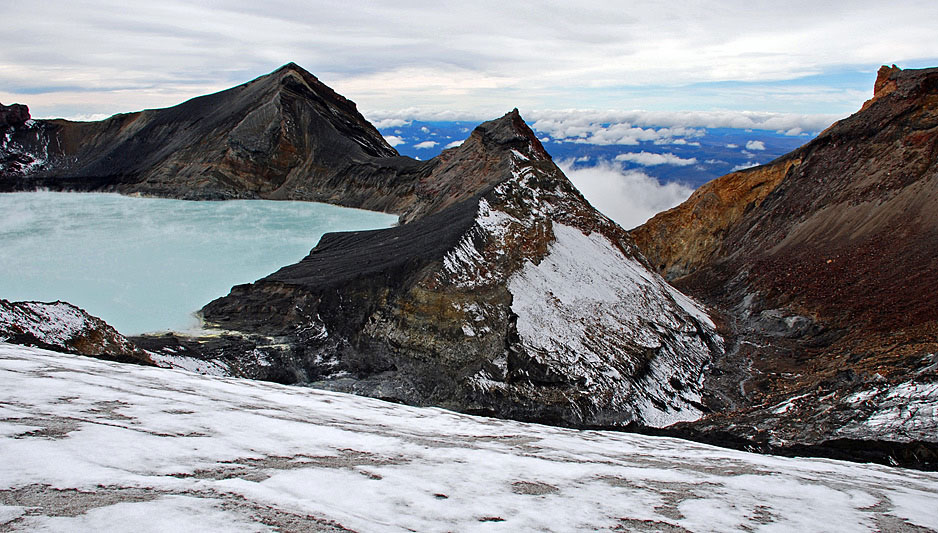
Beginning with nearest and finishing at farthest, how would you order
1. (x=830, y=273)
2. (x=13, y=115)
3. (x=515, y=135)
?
(x=830, y=273)
(x=515, y=135)
(x=13, y=115)

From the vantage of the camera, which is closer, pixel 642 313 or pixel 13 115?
pixel 642 313

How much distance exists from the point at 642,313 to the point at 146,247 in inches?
865

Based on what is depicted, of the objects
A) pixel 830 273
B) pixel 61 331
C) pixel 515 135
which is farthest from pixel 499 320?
pixel 515 135

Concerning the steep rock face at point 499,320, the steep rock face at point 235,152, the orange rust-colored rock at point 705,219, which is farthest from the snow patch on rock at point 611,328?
the steep rock face at point 235,152

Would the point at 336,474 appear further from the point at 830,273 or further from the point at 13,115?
the point at 13,115

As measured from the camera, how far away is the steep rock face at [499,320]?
1199 centimetres

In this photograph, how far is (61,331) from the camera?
9266 mm

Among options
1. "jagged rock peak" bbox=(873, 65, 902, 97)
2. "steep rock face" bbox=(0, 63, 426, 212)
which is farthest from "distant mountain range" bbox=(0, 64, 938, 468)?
"steep rock face" bbox=(0, 63, 426, 212)

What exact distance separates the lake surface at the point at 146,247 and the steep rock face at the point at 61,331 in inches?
201

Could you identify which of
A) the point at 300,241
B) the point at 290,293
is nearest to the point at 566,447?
the point at 290,293

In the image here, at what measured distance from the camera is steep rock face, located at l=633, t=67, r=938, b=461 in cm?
981

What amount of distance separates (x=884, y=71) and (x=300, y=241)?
2833cm

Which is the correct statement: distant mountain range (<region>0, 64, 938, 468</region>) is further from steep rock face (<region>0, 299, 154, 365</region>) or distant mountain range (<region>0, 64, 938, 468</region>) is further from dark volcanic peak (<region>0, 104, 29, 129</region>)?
dark volcanic peak (<region>0, 104, 29, 129</region>)

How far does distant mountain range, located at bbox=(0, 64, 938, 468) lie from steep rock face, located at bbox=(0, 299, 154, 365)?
1.71 m
